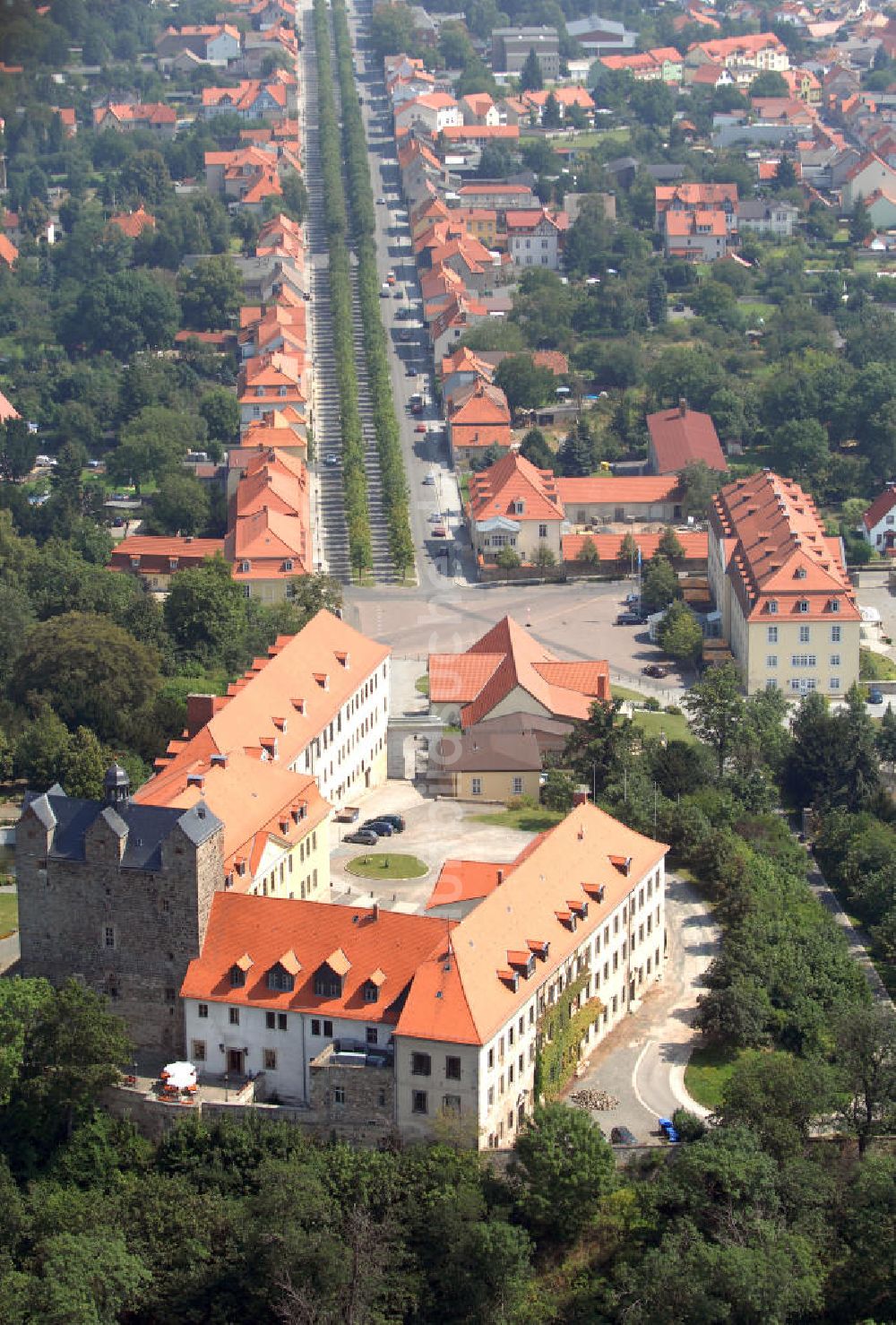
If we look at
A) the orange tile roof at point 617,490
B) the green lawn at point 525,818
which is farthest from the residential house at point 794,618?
the green lawn at point 525,818

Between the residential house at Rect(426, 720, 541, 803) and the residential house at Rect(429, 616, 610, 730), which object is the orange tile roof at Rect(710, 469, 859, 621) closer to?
the residential house at Rect(429, 616, 610, 730)

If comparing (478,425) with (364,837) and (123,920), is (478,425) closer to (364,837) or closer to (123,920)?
(364,837)

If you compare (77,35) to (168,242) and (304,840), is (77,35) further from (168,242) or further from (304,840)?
(304,840)

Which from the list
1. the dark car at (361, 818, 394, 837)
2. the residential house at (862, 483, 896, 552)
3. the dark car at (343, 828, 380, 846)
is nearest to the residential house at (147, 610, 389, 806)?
the dark car at (361, 818, 394, 837)

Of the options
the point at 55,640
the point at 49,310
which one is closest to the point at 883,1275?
the point at 55,640

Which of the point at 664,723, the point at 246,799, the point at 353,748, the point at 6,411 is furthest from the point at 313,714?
the point at 6,411

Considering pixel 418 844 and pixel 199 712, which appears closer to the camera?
pixel 418 844
